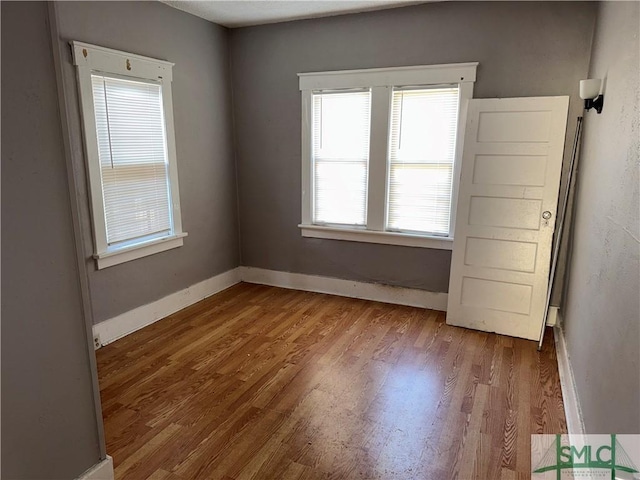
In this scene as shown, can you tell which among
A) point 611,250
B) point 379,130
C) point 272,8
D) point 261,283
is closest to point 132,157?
point 272,8

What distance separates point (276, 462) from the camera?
6.68ft

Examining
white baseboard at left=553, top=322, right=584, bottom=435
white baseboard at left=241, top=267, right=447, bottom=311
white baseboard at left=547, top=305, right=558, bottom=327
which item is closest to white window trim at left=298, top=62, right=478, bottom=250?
white baseboard at left=241, top=267, right=447, bottom=311

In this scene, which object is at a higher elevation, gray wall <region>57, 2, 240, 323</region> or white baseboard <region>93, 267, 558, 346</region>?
gray wall <region>57, 2, 240, 323</region>

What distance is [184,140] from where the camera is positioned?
384 centimetres

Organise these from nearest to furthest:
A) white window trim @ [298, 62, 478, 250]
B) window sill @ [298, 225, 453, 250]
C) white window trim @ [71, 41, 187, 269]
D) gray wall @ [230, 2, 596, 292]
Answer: white window trim @ [71, 41, 187, 269]
gray wall @ [230, 2, 596, 292]
white window trim @ [298, 62, 478, 250]
window sill @ [298, 225, 453, 250]

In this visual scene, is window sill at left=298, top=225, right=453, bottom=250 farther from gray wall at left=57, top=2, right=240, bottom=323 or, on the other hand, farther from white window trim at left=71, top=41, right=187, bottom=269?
white window trim at left=71, top=41, right=187, bottom=269

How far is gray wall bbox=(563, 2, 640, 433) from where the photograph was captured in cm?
152

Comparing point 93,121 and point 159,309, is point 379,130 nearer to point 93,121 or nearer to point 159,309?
point 93,121

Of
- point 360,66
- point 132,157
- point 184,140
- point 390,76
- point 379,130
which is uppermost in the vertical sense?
point 360,66

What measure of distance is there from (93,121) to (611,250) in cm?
318

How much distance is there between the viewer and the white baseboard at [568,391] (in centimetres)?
216

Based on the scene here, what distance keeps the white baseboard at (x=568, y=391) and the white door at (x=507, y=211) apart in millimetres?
363

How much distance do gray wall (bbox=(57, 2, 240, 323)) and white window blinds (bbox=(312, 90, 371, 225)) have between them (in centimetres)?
97

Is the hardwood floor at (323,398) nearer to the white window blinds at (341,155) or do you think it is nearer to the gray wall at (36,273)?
the gray wall at (36,273)
